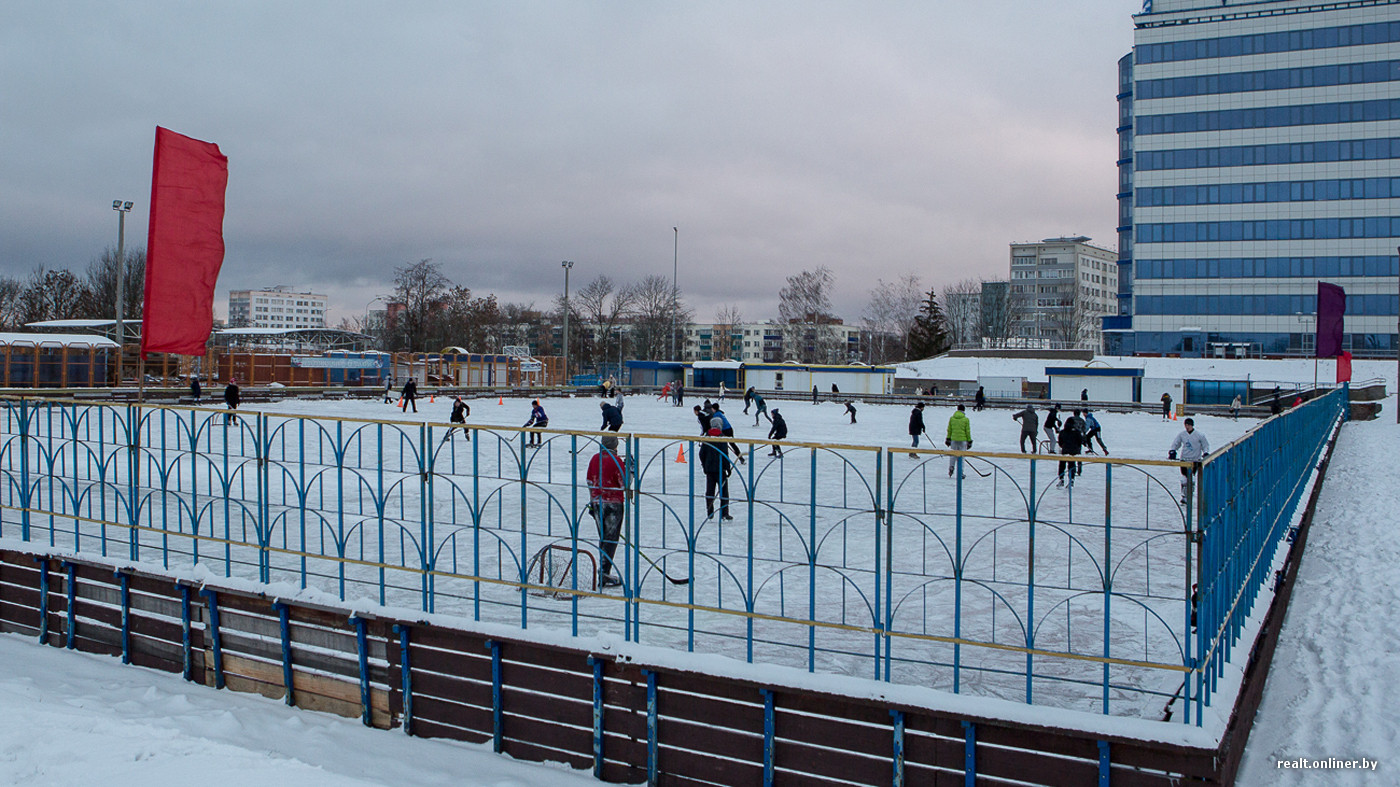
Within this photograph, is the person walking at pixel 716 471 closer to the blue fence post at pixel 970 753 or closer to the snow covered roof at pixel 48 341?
the blue fence post at pixel 970 753

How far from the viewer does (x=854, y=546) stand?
11.1m

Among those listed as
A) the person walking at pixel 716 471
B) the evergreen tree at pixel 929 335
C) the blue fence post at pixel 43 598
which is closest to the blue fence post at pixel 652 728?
the person walking at pixel 716 471

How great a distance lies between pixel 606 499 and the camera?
27.3 ft

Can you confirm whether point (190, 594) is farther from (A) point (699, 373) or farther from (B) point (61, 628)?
(A) point (699, 373)

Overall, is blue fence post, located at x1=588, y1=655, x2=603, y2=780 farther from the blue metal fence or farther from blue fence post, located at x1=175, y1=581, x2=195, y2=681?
blue fence post, located at x1=175, y1=581, x2=195, y2=681

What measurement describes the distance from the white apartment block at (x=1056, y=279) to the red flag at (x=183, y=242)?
11108 cm

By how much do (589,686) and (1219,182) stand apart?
249ft

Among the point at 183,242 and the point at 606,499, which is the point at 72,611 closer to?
the point at 183,242

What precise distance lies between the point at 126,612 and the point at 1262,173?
257 feet

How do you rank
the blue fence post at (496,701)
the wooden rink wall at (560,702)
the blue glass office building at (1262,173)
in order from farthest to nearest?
the blue glass office building at (1262,173) → the blue fence post at (496,701) → the wooden rink wall at (560,702)

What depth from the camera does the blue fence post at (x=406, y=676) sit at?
6672mm

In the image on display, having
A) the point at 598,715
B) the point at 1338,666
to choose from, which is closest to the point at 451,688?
the point at 598,715

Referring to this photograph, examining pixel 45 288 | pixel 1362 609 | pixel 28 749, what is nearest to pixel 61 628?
pixel 28 749

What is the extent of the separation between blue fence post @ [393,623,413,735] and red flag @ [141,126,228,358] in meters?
5.87
